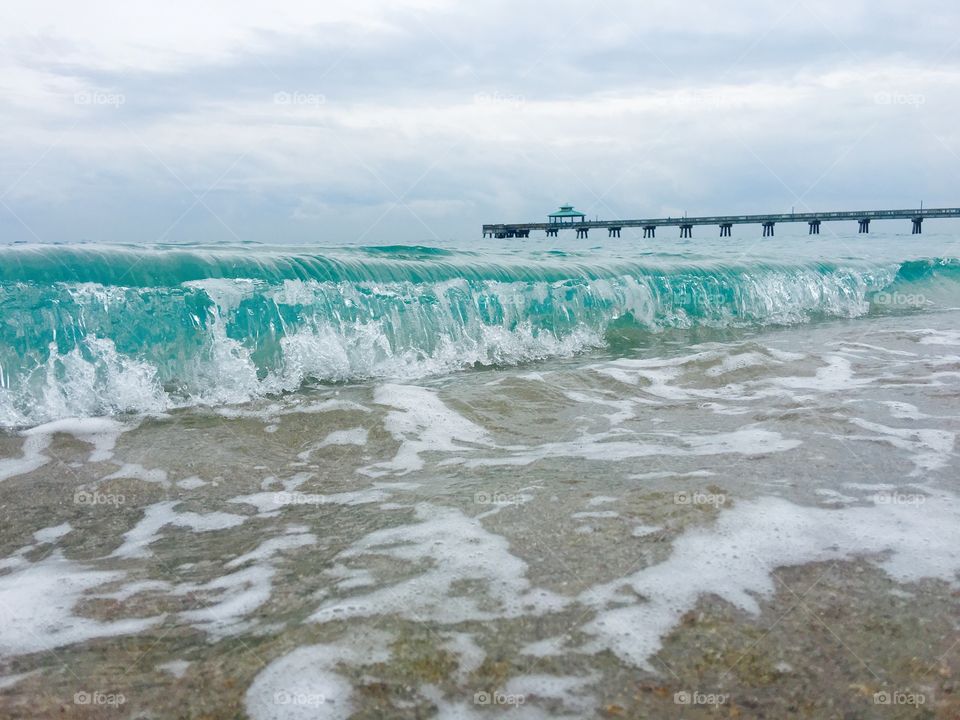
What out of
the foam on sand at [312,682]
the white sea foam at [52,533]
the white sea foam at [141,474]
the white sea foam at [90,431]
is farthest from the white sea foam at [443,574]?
the white sea foam at [90,431]

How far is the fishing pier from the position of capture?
55.1 m

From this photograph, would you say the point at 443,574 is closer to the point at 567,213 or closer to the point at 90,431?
the point at 90,431

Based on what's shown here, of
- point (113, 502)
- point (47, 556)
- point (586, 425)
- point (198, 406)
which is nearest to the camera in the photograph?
point (47, 556)

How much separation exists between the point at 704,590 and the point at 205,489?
3102 millimetres

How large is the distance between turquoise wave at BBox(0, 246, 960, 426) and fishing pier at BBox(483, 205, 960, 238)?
41747mm

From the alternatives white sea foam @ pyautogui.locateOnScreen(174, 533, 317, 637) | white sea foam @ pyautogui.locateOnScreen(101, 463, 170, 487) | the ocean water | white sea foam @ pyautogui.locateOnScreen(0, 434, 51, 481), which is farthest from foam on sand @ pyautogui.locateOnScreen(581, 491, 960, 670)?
white sea foam @ pyautogui.locateOnScreen(0, 434, 51, 481)

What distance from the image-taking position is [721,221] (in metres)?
59.1

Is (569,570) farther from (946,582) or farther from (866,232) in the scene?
(866,232)

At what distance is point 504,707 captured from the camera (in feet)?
8.21

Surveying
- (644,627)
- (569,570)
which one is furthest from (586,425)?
(644,627)

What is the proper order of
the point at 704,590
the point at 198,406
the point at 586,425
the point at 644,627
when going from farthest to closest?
the point at 198,406, the point at 586,425, the point at 704,590, the point at 644,627

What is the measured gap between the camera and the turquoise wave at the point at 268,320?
7344 millimetres

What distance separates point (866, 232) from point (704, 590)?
65195 mm

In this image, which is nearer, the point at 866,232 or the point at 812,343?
the point at 812,343
